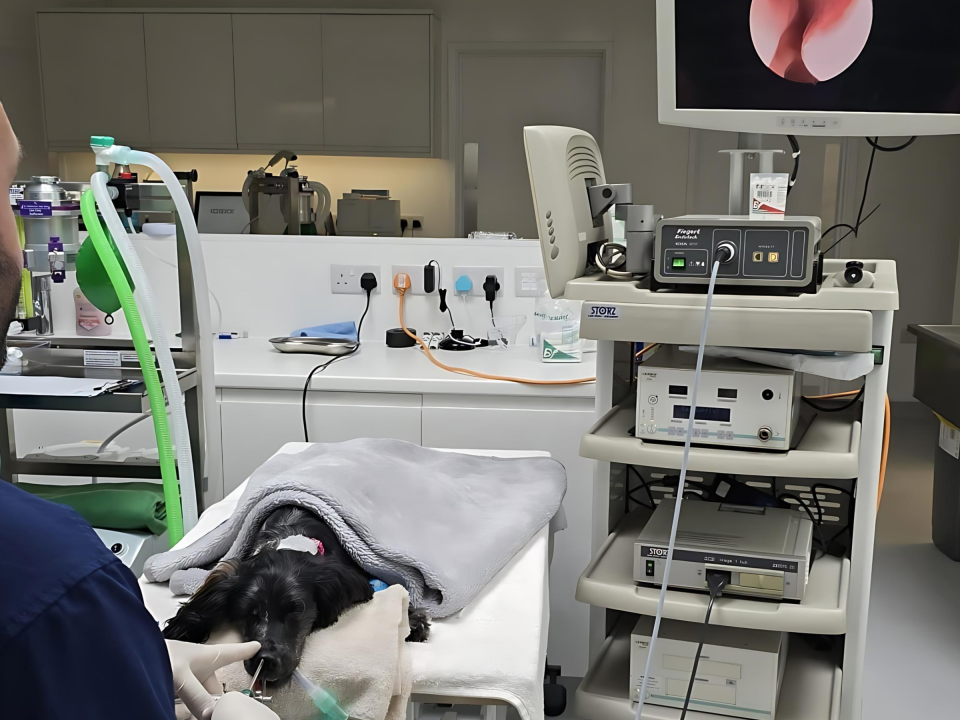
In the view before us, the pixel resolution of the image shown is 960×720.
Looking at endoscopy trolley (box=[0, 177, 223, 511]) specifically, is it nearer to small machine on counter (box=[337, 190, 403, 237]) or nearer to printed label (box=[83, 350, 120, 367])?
printed label (box=[83, 350, 120, 367])

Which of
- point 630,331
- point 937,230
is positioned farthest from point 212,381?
point 937,230

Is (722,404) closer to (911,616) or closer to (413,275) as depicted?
(413,275)

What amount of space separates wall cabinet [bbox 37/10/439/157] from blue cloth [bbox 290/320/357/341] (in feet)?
9.16

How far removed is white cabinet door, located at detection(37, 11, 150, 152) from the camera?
5137 millimetres

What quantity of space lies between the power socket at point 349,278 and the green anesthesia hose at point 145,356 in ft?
3.58

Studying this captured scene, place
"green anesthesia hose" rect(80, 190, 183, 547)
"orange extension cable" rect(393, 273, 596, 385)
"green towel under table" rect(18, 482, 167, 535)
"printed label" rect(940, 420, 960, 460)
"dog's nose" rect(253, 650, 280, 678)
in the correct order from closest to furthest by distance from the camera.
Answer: "dog's nose" rect(253, 650, 280, 678) → "green anesthesia hose" rect(80, 190, 183, 547) → "green towel under table" rect(18, 482, 167, 535) → "orange extension cable" rect(393, 273, 596, 385) → "printed label" rect(940, 420, 960, 460)

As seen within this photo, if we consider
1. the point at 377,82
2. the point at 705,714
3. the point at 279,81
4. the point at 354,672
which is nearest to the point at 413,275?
the point at 705,714

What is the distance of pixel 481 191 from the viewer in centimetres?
548

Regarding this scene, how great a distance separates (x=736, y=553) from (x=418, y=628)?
561 millimetres

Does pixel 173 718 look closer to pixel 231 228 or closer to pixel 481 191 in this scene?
pixel 231 228

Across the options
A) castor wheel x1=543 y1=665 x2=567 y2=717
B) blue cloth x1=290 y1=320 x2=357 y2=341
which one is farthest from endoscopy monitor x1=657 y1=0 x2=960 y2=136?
blue cloth x1=290 y1=320 x2=357 y2=341

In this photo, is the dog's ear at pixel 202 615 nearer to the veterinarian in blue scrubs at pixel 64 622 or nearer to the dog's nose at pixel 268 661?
the dog's nose at pixel 268 661

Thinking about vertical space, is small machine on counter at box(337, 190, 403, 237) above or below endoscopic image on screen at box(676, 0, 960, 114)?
below

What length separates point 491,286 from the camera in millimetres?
2541
